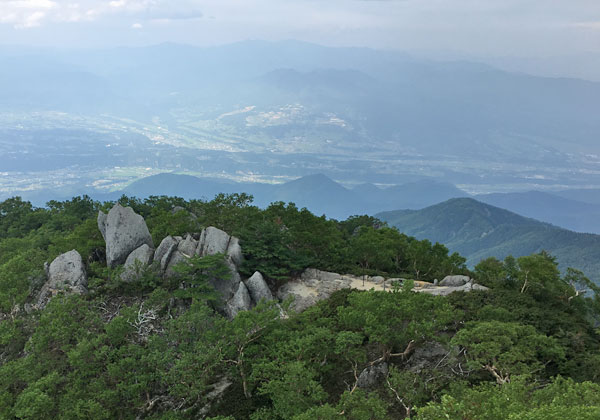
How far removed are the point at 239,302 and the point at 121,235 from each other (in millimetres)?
10289

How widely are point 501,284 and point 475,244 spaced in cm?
13795

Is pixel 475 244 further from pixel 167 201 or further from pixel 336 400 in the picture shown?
pixel 336 400

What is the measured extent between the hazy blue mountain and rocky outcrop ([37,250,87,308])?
107415 millimetres

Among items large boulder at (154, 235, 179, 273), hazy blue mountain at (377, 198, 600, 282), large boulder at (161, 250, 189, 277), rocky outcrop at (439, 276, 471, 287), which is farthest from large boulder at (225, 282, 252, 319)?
hazy blue mountain at (377, 198, 600, 282)

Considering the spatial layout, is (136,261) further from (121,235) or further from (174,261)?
(121,235)

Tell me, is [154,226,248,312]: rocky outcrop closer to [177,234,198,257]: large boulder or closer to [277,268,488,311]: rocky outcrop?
[177,234,198,257]: large boulder

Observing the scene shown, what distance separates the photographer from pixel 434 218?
17700 centimetres

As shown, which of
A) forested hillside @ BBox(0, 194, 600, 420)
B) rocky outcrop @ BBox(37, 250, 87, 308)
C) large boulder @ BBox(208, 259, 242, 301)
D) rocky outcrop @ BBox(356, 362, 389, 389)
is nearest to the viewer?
forested hillside @ BBox(0, 194, 600, 420)

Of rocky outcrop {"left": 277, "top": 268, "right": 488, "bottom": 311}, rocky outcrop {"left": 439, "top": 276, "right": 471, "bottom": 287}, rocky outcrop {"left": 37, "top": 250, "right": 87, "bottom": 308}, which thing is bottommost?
rocky outcrop {"left": 277, "top": 268, "right": 488, "bottom": 311}

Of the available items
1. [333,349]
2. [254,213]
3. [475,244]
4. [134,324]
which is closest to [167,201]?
[254,213]

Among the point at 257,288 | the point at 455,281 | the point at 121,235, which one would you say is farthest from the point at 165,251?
the point at 455,281

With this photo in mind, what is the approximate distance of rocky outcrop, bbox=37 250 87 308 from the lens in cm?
2452

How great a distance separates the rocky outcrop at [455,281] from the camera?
28500mm

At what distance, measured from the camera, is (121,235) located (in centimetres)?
2766
